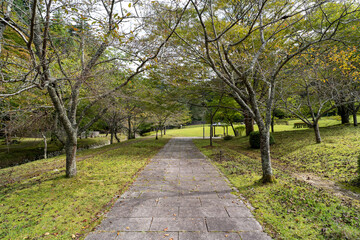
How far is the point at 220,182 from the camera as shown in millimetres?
5633

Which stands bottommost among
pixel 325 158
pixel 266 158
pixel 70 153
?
pixel 325 158

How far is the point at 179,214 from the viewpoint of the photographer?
3635mm

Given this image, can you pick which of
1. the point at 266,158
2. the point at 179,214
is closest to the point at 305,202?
the point at 266,158

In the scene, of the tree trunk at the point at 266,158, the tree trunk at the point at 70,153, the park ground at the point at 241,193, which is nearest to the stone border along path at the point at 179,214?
the park ground at the point at 241,193

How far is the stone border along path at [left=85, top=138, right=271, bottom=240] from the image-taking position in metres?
2.98

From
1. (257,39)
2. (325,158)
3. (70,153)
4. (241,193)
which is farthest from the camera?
(257,39)

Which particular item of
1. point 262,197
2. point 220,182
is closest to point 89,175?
point 220,182

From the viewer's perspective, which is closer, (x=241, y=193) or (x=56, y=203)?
(x=56, y=203)

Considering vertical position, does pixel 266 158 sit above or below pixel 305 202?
above

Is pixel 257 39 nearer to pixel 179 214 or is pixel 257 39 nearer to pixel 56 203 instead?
pixel 179 214

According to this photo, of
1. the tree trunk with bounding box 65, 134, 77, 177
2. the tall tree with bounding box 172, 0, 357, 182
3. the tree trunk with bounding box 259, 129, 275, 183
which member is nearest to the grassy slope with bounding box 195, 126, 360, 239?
the tree trunk with bounding box 259, 129, 275, 183

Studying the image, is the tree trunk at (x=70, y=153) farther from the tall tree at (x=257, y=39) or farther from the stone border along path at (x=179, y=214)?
the tall tree at (x=257, y=39)

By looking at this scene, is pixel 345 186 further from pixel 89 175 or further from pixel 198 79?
pixel 89 175

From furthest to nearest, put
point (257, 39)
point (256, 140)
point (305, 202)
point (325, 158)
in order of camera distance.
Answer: point (256, 140) < point (257, 39) < point (325, 158) < point (305, 202)
